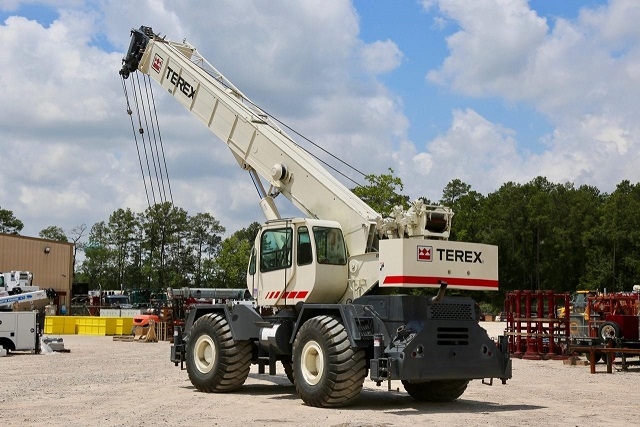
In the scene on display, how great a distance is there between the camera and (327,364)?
1448cm

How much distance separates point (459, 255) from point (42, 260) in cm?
5634

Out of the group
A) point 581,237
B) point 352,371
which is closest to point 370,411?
point 352,371

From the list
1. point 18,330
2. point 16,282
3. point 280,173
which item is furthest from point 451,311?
point 16,282

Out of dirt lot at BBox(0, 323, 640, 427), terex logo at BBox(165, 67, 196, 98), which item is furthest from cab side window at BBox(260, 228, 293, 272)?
terex logo at BBox(165, 67, 196, 98)

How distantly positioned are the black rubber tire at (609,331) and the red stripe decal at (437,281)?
13.7m

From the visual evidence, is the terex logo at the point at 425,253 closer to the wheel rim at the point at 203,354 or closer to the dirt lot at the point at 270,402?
the dirt lot at the point at 270,402

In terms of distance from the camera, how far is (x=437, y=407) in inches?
604

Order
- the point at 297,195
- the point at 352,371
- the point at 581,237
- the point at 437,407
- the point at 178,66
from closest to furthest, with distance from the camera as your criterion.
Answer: the point at 352,371
the point at 437,407
the point at 297,195
the point at 178,66
the point at 581,237

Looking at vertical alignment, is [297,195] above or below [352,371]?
above

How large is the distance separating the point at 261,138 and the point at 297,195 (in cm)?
172

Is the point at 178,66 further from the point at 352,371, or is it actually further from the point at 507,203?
the point at 507,203

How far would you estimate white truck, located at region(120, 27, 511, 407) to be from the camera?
14.5 meters

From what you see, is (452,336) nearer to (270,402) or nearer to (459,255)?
(459,255)

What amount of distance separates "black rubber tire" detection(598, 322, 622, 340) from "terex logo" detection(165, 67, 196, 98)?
15255mm
